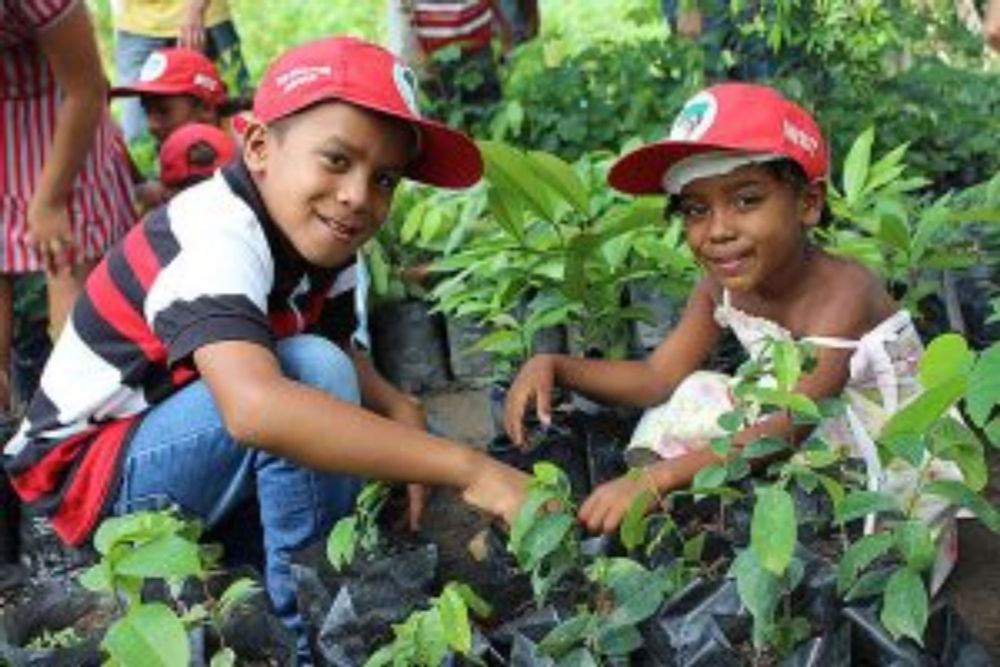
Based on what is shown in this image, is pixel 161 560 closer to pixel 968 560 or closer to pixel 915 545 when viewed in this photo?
pixel 915 545

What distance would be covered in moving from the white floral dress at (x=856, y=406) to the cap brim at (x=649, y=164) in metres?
0.26

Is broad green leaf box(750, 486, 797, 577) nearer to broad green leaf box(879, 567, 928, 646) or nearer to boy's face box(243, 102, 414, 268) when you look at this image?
broad green leaf box(879, 567, 928, 646)

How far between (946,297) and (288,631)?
2.02 meters

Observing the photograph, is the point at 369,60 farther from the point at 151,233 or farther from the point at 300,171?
the point at 151,233

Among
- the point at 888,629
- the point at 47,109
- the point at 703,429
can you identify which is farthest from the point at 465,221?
the point at 888,629

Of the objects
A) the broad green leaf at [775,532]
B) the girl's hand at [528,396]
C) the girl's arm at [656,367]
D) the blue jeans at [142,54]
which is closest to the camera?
the broad green leaf at [775,532]

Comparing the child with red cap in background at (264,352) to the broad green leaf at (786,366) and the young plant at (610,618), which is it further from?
the broad green leaf at (786,366)

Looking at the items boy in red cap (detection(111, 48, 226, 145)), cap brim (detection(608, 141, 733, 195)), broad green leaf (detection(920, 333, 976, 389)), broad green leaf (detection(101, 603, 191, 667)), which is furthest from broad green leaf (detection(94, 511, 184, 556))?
boy in red cap (detection(111, 48, 226, 145))

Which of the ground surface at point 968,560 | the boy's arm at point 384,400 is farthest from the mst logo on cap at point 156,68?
the boy's arm at point 384,400

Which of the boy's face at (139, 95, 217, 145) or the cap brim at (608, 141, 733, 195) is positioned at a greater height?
the cap brim at (608, 141, 733, 195)

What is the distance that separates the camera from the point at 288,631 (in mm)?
2152

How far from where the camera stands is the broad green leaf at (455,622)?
1.82 meters

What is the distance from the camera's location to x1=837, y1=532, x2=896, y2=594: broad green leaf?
179 centimetres

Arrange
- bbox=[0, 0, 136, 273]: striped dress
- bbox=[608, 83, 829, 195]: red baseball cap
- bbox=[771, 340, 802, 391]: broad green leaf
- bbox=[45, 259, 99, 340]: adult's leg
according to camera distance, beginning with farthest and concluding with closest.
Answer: bbox=[45, 259, 99, 340]: adult's leg < bbox=[0, 0, 136, 273]: striped dress < bbox=[608, 83, 829, 195]: red baseball cap < bbox=[771, 340, 802, 391]: broad green leaf
